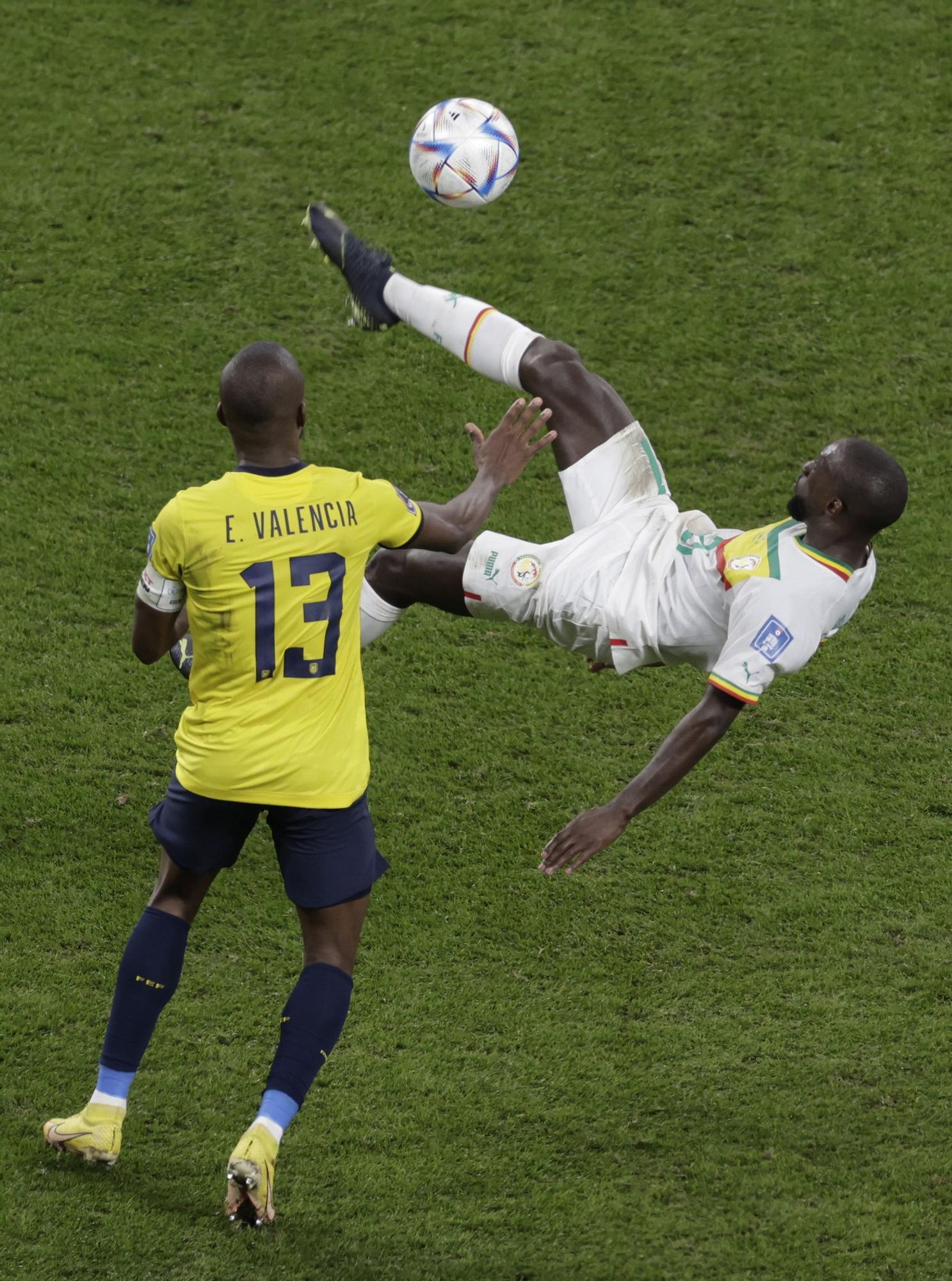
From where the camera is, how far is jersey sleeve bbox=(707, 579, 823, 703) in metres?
4.14

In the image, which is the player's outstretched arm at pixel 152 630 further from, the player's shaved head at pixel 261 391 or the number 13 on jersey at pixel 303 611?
the player's shaved head at pixel 261 391

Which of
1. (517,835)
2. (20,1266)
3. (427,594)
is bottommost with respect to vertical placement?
(20,1266)

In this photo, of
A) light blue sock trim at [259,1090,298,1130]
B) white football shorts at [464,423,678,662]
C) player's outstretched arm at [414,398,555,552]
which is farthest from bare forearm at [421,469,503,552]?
light blue sock trim at [259,1090,298,1130]

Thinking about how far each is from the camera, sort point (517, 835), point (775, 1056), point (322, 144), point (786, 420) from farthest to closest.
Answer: point (322, 144), point (786, 420), point (517, 835), point (775, 1056)

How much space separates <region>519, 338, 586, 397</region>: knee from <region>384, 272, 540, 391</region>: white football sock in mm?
29

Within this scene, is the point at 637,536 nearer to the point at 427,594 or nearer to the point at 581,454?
the point at 581,454

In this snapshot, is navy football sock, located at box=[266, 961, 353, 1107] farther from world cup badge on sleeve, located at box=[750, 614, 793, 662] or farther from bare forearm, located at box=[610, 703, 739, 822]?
world cup badge on sleeve, located at box=[750, 614, 793, 662]

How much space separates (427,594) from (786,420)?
324 centimetres

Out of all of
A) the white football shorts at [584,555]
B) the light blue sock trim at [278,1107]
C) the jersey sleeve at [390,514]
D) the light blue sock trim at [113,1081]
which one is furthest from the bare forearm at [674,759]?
→ the light blue sock trim at [113,1081]

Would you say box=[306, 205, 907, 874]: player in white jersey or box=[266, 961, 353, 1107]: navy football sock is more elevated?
box=[306, 205, 907, 874]: player in white jersey

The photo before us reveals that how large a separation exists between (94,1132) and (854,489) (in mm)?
2606

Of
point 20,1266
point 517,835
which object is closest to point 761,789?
point 517,835

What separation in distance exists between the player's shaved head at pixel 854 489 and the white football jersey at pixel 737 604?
0.28 feet

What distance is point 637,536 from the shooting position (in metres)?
4.84
